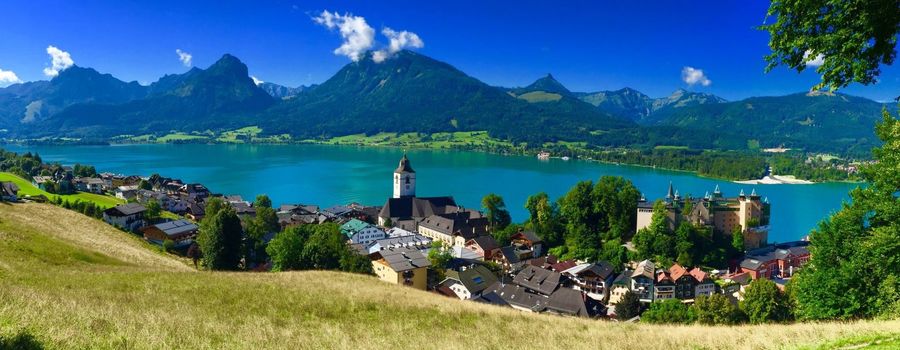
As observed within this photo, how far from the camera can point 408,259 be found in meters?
34.2

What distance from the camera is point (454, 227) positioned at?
49438 mm

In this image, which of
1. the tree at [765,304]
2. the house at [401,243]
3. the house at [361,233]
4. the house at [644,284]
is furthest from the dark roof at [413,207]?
the tree at [765,304]

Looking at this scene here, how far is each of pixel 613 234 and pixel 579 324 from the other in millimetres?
34272

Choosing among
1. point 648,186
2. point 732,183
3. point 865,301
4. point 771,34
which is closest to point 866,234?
point 865,301

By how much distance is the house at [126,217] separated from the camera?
43.4m

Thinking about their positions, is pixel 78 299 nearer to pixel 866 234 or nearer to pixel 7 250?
pixel 7 250

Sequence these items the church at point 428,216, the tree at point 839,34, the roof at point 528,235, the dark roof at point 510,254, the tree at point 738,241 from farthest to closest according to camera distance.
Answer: the church at point 428,216 < the roof at point 528,235 < the tree at point 738,241 < the dark roof at point 510,254 < the tree at point 839,34

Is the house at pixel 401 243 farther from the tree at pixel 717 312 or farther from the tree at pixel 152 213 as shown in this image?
the tree at pixel 717 312

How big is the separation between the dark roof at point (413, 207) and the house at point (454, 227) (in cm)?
342

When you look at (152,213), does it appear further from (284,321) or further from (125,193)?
(284,321)

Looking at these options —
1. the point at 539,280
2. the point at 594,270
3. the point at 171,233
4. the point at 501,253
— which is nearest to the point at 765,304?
the point at 594,270

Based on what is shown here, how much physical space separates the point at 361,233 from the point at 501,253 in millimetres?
14639

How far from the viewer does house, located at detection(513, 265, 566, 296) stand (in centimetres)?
3359

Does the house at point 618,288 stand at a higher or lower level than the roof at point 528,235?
lower
